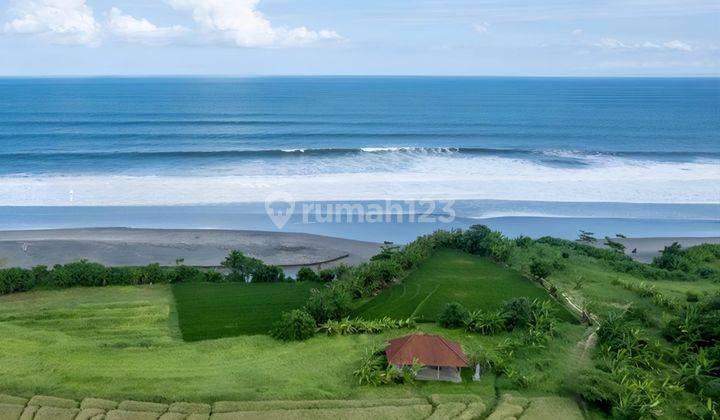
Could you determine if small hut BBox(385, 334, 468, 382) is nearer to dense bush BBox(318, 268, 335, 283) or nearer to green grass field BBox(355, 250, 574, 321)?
green grass field BBox(355, 250, 574, 321)

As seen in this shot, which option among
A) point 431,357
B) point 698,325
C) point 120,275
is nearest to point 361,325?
point 431,357

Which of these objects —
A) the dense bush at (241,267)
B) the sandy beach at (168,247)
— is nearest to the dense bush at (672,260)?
the sandy beach at (168,247)

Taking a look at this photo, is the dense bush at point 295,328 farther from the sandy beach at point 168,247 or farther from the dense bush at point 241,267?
the sandy beach at point 168,247

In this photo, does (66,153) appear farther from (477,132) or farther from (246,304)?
(477,132)

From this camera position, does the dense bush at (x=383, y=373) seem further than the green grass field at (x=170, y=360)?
Yes

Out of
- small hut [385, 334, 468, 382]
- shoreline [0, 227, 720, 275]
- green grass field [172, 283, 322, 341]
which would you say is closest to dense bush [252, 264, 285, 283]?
green grass field [172, 283, 322, 341]
